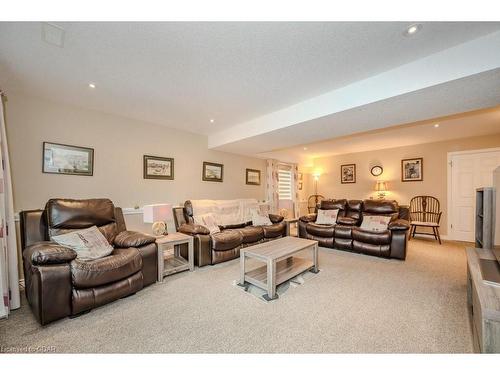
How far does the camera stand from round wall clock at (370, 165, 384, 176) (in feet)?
18.5

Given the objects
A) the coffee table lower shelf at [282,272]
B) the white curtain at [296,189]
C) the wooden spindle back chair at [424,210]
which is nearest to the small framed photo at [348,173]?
the white curtain at [296,189]

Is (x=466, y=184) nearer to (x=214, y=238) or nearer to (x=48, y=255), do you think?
(x=214, y=238)

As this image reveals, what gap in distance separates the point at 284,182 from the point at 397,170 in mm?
2955

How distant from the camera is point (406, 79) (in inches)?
77.2

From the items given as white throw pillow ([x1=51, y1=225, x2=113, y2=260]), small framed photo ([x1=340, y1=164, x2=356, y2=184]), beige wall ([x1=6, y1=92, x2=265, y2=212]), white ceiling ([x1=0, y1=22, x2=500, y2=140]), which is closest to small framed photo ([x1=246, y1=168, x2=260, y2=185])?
beige wall ([x1=6, y1=92, x2=265, y2=212])

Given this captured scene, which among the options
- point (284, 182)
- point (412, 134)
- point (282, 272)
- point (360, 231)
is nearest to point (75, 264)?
point (282, 272)

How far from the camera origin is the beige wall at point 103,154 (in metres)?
2.51

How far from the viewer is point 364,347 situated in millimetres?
1444

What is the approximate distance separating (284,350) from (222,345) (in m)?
0.43

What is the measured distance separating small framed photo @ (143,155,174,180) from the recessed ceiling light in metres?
3.56

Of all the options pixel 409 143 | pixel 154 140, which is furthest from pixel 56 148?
pixel 409 143

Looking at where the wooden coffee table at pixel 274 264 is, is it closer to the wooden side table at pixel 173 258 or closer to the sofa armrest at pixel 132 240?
the wooden side table at pixel 173 258

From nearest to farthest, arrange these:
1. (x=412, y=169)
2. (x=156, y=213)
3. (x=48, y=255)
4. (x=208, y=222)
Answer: (x=48, y=255)
(x=156, y=213)
(x=208, y=222)
(x=412, y=169)
